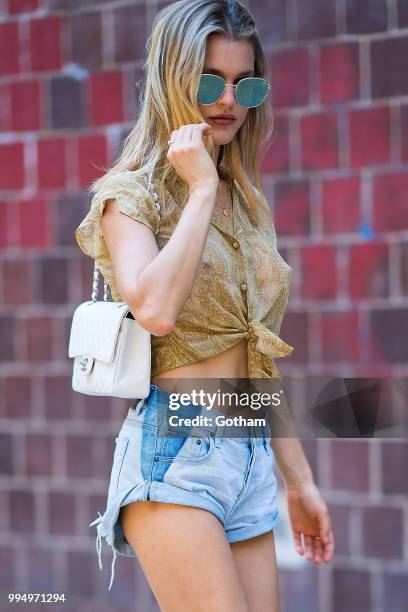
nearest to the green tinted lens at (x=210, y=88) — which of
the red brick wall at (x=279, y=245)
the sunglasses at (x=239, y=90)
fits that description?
the sunglasses at (x=239, y=90)

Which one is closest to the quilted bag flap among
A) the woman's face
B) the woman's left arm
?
the woman's face

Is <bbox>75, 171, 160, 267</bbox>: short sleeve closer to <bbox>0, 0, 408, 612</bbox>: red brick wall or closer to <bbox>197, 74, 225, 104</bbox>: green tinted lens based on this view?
<bbox>197, 74, 225, 104</bbox>: green tinted lens

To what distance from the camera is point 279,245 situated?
A: 4.21 meters

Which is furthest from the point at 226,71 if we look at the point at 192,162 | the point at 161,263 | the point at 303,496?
the point at 303,496

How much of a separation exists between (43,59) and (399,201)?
167 cm

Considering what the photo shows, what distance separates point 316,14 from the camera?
13.5 feet

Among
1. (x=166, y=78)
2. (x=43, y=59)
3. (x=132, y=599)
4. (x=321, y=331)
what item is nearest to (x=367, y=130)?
(x=321, y=331)

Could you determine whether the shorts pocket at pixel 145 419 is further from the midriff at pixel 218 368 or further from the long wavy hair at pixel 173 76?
the long wavy hair at pixel 173 76

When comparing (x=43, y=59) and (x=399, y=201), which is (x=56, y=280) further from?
(x=399, y=201)

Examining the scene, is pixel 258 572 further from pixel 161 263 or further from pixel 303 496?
pixel 161 263

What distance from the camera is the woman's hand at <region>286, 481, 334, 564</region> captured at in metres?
2.65

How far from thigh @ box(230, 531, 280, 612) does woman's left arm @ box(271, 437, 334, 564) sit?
0.18 metres

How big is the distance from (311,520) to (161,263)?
904mm

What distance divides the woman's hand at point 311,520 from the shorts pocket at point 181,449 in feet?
1.54
